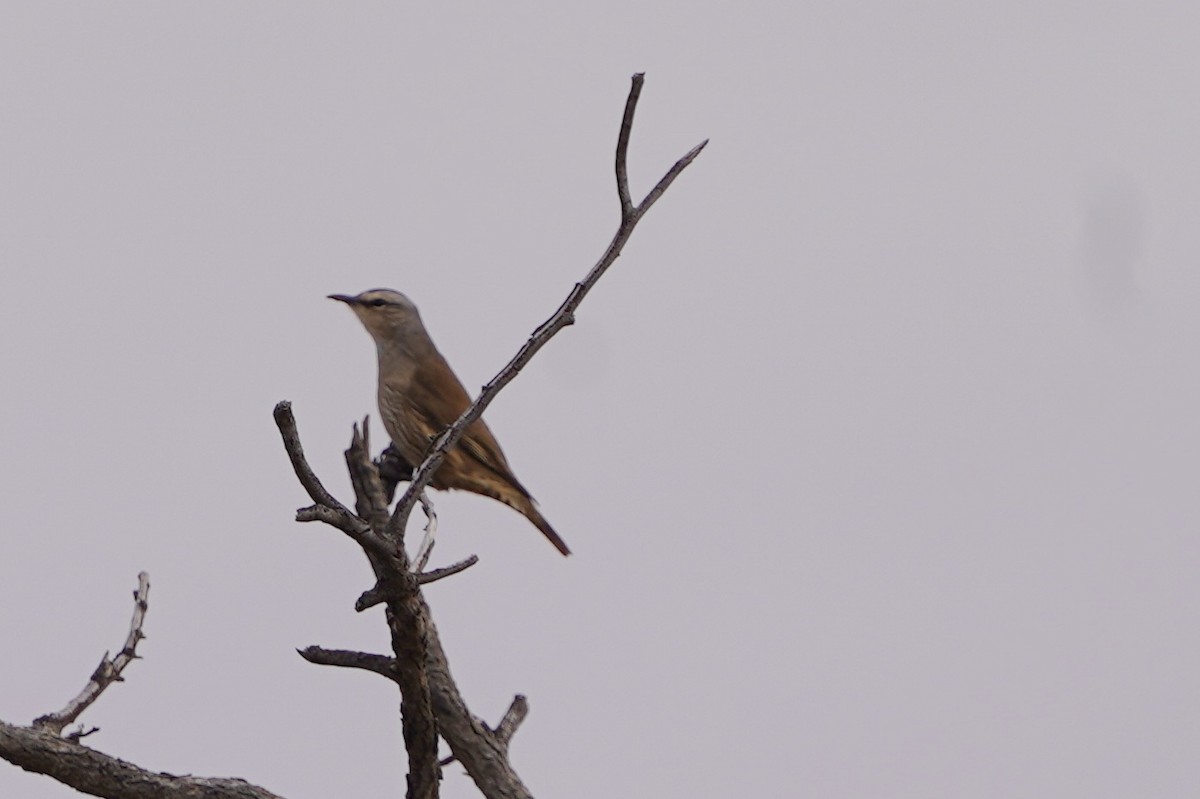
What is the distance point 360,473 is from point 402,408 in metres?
6.70

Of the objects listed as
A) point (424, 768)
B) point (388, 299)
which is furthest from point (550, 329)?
point (388, 299)

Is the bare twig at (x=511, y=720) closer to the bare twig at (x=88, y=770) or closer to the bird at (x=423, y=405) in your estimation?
the bare twig at (x=88, y=770)

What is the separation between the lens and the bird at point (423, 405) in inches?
402

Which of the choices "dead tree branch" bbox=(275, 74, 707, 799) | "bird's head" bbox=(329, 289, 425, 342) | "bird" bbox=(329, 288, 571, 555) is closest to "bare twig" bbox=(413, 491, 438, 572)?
"dead tree branch" bbox=(275, 74, 707, 799)

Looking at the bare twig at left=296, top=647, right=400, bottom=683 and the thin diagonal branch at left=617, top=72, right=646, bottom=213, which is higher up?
the thin diagonal branch at left=617, top=72, right=646, bottom=213

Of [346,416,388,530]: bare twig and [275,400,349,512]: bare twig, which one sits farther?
[346,416,388,530]: bare twig

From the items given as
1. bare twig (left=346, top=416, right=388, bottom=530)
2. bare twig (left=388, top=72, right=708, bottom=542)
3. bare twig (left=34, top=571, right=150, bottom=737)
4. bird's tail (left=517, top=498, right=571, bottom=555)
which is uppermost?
bird's tail (left=517, top=498, right=571, bottom=555)

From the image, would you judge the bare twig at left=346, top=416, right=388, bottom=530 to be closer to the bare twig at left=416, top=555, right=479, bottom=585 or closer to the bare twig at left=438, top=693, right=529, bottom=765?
the bare twig at left=416, top=555, right=479, bottom=585

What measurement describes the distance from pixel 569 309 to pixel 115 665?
7.11 ft

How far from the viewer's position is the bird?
33.5 feet

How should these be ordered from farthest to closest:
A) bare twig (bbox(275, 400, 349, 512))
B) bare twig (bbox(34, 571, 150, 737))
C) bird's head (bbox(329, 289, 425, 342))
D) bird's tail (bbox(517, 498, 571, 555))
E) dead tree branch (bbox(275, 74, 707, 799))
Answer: bird's head (bbox(329, 289, 425, 342))
bird's tail (bbox(517, 498, 571, 555))
bare twig (bbox(34, 571, 150, 737))
dead tree branch (bbox(275, 74, 707, 799))
bare twig (bbox(275, 400, 349, 512))

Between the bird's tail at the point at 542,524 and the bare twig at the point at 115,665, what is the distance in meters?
4.57

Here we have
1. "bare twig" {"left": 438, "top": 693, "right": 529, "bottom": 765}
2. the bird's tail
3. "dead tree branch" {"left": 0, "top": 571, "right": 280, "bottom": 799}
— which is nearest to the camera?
"dead tree branch" {"left": 0, "top": 571, "right": 280, "bottom": 799}

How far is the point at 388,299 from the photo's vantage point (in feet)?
37.7
